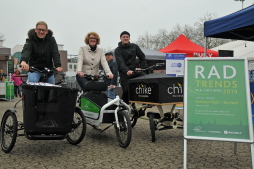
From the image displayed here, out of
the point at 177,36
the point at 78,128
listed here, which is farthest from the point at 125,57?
the point at 177,36

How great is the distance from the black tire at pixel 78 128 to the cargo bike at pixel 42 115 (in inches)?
14.6

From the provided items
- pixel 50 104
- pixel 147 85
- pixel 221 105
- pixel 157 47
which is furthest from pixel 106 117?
pixel 157 47

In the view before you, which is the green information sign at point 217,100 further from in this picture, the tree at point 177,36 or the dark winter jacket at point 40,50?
the tree at point 177,36

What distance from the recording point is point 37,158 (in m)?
3.76

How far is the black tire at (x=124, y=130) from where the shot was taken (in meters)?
4.20

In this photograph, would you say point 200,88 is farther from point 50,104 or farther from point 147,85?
point 50,104

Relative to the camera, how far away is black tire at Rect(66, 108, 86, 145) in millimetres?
4270

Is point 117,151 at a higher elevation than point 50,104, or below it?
below

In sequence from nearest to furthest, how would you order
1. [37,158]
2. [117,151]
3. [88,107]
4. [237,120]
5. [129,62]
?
[237,120]
[37,158]
[117,151]
[88,107]
[129,62]

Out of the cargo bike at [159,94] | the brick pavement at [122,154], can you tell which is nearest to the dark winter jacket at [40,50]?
the brick pavement at [122,154]

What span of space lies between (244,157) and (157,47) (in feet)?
153

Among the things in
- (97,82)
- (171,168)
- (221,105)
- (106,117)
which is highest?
(97,82)

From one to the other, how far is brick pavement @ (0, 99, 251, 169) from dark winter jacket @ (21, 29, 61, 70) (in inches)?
52.6

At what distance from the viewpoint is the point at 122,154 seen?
4.00 meters
